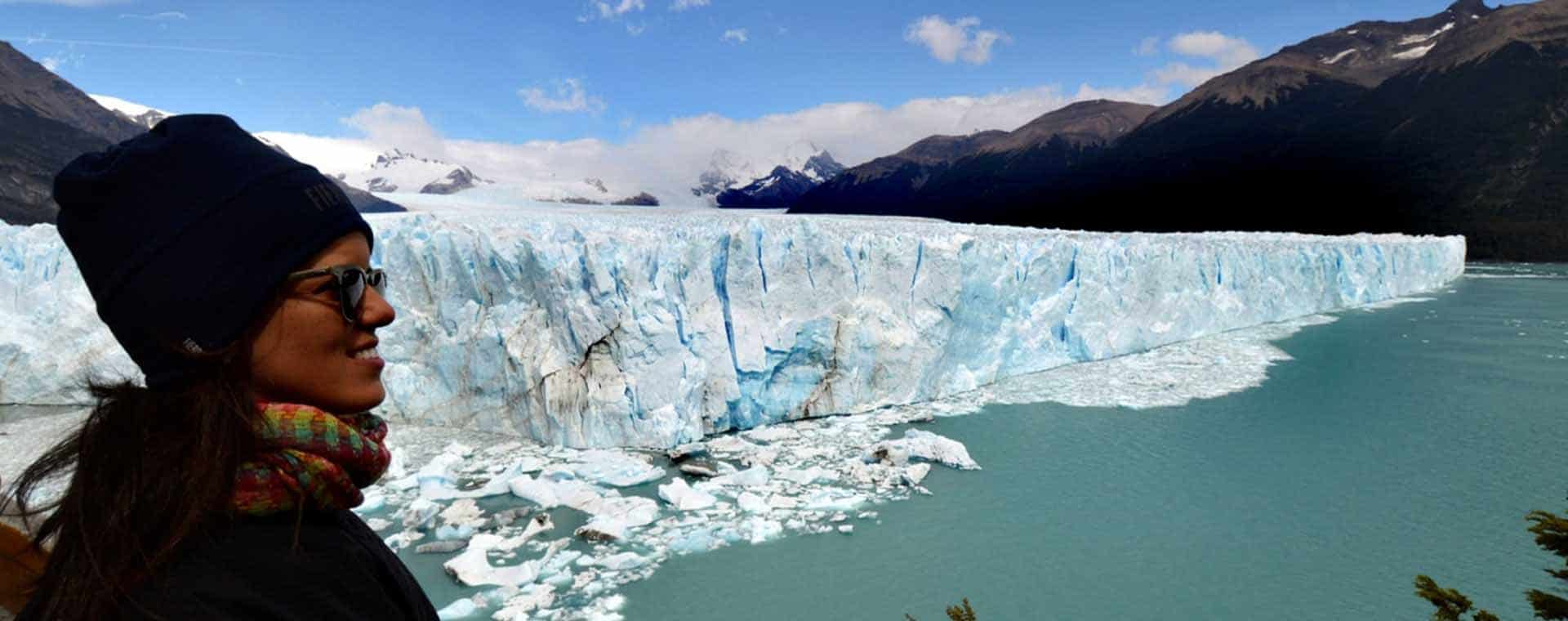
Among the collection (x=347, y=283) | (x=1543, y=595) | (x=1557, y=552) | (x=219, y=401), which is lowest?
(x=1543, y=595)

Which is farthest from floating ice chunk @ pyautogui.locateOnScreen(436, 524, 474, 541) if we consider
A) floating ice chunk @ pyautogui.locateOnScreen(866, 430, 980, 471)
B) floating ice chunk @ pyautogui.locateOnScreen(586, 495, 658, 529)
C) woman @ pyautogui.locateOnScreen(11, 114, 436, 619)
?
woman @ pyautogui.locateOnScreen(11, 114, 436, 619)

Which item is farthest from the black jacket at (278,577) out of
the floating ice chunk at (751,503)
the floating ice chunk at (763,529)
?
the floating ice chunk at (751,503)

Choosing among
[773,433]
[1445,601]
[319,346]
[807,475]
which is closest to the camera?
[319,346]

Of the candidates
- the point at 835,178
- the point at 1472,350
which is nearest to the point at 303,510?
the point at 1472,350

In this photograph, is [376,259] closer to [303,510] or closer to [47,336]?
[47,336]

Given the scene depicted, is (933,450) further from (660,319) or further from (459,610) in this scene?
(459,610)

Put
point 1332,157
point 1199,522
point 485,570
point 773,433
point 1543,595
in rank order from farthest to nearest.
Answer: point 1332,157 → point 773,433 → point 1199,522 → point 485,570 → point 1543,595

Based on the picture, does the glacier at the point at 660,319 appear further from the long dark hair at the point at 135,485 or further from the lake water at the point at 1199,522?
the long dark hair at the point at 135,485

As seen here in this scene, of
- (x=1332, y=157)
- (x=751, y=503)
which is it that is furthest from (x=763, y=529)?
(x=1332, y=157)
